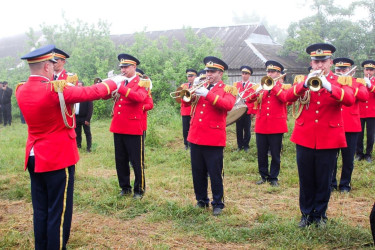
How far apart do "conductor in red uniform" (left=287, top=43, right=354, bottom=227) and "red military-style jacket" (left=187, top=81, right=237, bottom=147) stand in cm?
91

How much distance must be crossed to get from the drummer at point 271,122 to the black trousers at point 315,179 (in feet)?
7.13

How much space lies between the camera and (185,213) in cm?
542

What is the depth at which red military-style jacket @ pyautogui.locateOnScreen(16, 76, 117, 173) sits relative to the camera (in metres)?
3.70

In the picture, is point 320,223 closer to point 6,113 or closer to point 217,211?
point 217,211

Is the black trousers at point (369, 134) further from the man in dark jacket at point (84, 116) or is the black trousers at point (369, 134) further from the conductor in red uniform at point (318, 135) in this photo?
the man in dark jacket at point (84, 116)

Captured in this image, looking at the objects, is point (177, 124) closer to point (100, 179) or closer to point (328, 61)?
point (100, 179)

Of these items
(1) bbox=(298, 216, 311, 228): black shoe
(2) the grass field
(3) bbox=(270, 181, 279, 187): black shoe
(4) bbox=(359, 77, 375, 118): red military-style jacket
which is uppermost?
(4) bbox=(359, 77, 375, 118): red military-style jacket

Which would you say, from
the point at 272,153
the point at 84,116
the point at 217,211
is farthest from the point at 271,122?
the point at 84,116

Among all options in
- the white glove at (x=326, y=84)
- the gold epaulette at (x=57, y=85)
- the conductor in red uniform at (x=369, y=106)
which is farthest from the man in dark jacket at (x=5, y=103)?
the white glove at (x=326, y=84)

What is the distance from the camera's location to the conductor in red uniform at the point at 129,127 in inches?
235

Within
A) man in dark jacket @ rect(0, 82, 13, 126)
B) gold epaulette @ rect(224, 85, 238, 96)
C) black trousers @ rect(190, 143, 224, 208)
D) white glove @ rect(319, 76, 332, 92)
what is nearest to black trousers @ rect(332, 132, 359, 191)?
black trousers @ rect(190, 143, 224, 208)

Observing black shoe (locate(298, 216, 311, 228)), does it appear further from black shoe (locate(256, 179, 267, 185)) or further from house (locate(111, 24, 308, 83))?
house (locate(111, 24, 308, 83))

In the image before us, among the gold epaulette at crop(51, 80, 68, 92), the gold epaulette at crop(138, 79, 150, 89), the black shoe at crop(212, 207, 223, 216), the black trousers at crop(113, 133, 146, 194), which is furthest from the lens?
the black trousers at crop(113, 133, 146, 194)

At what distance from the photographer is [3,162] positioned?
8.88m
